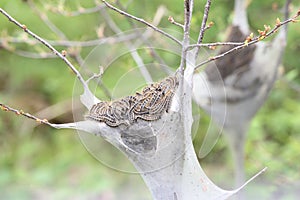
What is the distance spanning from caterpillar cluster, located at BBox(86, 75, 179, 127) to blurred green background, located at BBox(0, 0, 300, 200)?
1.43m

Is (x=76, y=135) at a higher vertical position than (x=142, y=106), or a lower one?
higher

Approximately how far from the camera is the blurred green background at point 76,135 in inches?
134

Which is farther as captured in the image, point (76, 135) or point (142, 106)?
point (76, 135)

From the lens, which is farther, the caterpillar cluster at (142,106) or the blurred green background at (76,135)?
the blurred green background at (76,135)

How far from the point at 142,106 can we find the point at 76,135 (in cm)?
350

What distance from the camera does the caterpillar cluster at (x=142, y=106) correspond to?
1386mm

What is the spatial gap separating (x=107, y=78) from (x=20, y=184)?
108 centimetres

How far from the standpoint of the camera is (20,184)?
4.27m

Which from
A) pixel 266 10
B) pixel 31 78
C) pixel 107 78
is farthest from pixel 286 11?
pixel 31 78

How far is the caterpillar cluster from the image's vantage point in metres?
1.39

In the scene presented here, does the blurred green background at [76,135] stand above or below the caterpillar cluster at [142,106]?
above

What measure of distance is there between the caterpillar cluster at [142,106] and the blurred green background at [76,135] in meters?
1.43

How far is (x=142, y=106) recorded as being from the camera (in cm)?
138

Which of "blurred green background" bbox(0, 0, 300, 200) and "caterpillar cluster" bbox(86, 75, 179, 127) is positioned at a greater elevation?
"blurred green background" bbox(0, 0, 300, 200)
